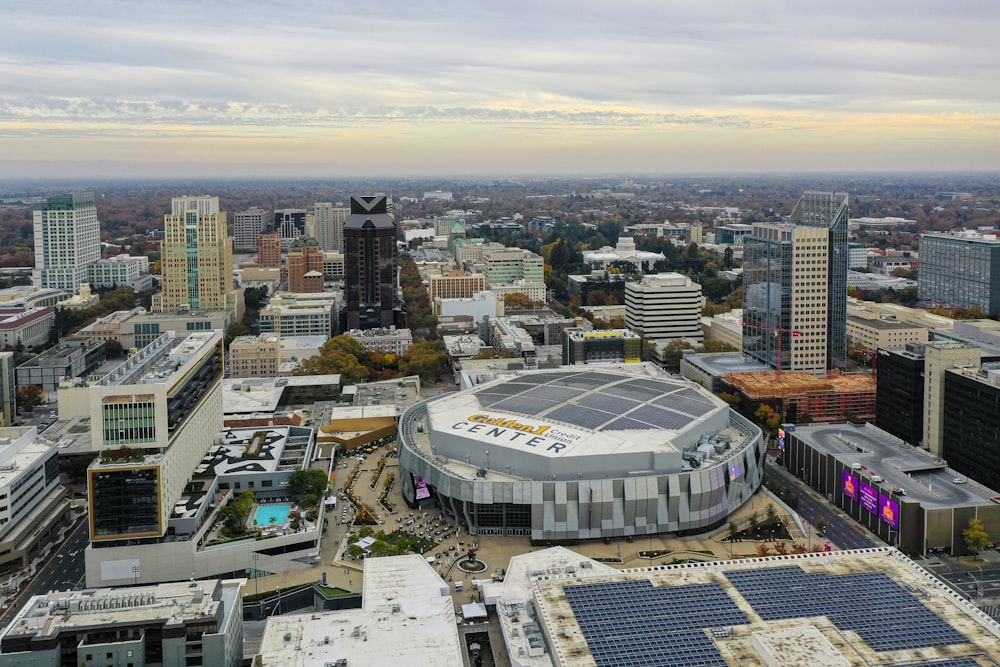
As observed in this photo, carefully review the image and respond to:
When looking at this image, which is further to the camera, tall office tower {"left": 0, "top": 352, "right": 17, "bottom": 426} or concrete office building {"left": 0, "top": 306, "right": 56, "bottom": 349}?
concrete office building {"left": 0, "top": 306, "right": 56, "bottom": 349}

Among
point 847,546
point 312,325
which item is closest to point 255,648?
point 847,546

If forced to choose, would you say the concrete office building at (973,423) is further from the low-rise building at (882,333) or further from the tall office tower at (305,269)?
the tall office tower at (305,269)

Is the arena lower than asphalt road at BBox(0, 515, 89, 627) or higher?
higher

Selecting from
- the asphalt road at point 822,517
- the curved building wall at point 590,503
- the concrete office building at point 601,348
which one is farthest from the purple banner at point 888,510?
the concrete office building at point 601,348

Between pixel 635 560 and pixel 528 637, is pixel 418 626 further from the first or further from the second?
pixel 635 560

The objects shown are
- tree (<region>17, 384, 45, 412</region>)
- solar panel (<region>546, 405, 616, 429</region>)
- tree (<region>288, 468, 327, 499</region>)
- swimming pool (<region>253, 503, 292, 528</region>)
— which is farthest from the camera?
tree (<region>17, 384, 45, 412</region>)

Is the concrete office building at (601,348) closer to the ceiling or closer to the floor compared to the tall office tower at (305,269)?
closer to the floor

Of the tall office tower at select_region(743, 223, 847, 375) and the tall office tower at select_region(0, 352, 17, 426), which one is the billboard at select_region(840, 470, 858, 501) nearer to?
the tall office tower at select_region(743, 223, 847, 375)

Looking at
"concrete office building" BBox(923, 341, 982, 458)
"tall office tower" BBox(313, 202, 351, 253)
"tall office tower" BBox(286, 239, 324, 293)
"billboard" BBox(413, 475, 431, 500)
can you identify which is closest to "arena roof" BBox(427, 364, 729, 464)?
"billboard" BBox(413, 475, 431, 500)
